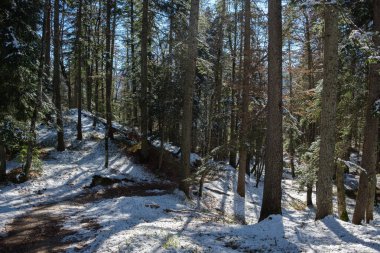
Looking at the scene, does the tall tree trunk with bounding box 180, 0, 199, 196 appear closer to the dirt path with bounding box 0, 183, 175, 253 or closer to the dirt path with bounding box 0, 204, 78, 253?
the dirt path with bounding box 0, 183, 175, 253

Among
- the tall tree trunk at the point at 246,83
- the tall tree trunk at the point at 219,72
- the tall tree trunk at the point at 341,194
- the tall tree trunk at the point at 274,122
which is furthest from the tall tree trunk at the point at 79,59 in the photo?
the tall tree trunk at the point at 341,194

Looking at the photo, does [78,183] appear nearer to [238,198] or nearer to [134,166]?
[134,166]

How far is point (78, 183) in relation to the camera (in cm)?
1562

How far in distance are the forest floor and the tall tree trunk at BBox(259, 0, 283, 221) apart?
57 centimetres

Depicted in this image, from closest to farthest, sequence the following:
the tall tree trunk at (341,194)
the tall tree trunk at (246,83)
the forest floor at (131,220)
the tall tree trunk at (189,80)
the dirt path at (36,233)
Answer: the forest floor at (131,220)
the dirt path at (36,233)
the tall tree trunk at (189,80)
the tall tree trunk at (341,194)
the tall tree trunk at (246,83)

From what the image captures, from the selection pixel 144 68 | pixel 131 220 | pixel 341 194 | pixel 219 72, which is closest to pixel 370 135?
pixel 341 194

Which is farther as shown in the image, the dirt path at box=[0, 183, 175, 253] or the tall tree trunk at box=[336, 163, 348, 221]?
the tall tree trunk at box=[336, 163, 348, 221]

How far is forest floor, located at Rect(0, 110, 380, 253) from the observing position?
7102 millimetres

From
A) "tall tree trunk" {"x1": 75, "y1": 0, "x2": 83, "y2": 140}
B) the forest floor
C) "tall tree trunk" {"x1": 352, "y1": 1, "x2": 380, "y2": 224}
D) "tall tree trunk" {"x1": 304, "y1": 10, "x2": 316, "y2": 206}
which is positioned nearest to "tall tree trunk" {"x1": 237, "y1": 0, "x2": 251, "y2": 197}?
the forest floor

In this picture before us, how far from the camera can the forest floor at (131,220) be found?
7.10 meters

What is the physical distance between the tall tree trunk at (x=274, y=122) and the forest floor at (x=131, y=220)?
57 cm

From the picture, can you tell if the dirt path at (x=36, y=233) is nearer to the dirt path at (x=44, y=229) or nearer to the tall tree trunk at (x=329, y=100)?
the dirt path at (x=44, y=229)

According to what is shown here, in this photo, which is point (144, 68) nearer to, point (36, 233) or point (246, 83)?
point (246, 83)

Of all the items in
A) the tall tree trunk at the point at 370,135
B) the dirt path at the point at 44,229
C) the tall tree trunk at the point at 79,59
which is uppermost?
the tall tree trunk at the point at 79,59
